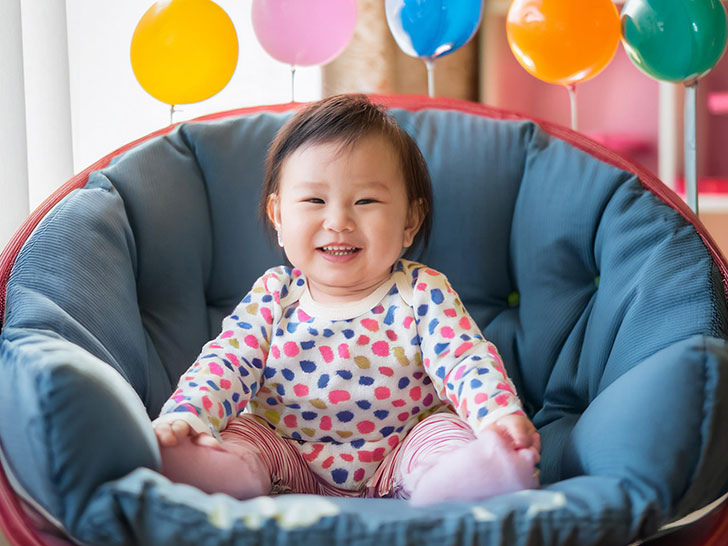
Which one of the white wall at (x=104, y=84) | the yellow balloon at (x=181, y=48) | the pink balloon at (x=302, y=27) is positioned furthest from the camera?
the white wall at (x=104, y=84)

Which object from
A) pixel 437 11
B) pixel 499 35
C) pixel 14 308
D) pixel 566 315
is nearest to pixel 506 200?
pixel 566 315

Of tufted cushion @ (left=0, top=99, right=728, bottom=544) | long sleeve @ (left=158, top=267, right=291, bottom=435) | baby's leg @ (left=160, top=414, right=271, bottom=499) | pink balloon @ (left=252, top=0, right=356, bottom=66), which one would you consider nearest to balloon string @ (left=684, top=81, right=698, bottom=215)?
tufted cushion @ (left=0, top=99, right=728, bottom=544)

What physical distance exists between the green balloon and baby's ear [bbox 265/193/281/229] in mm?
771

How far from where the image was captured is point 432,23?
1670 mm

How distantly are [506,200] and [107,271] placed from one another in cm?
67

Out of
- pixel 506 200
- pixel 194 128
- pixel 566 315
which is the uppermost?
pixel 194 128

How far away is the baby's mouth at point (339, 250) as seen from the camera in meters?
1.22

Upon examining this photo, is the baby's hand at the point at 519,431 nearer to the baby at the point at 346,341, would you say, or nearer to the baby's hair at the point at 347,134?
the baby at the point at 346,341

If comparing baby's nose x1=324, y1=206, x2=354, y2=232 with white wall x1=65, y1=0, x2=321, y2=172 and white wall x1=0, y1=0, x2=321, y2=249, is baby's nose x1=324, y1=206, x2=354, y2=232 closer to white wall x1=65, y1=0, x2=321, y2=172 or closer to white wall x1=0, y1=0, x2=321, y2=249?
white wall x1=0, y1=0, x2=321, y2=249

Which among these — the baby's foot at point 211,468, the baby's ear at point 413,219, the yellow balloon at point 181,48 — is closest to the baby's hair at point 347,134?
the baby's ear at point 413,219

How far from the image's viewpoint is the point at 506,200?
4.80 ft

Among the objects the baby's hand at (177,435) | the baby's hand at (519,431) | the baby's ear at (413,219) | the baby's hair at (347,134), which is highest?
the baby's hair at (347,134)

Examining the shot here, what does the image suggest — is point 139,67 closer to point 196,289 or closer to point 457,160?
point 196,289

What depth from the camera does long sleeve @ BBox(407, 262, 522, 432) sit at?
1.09 meters
